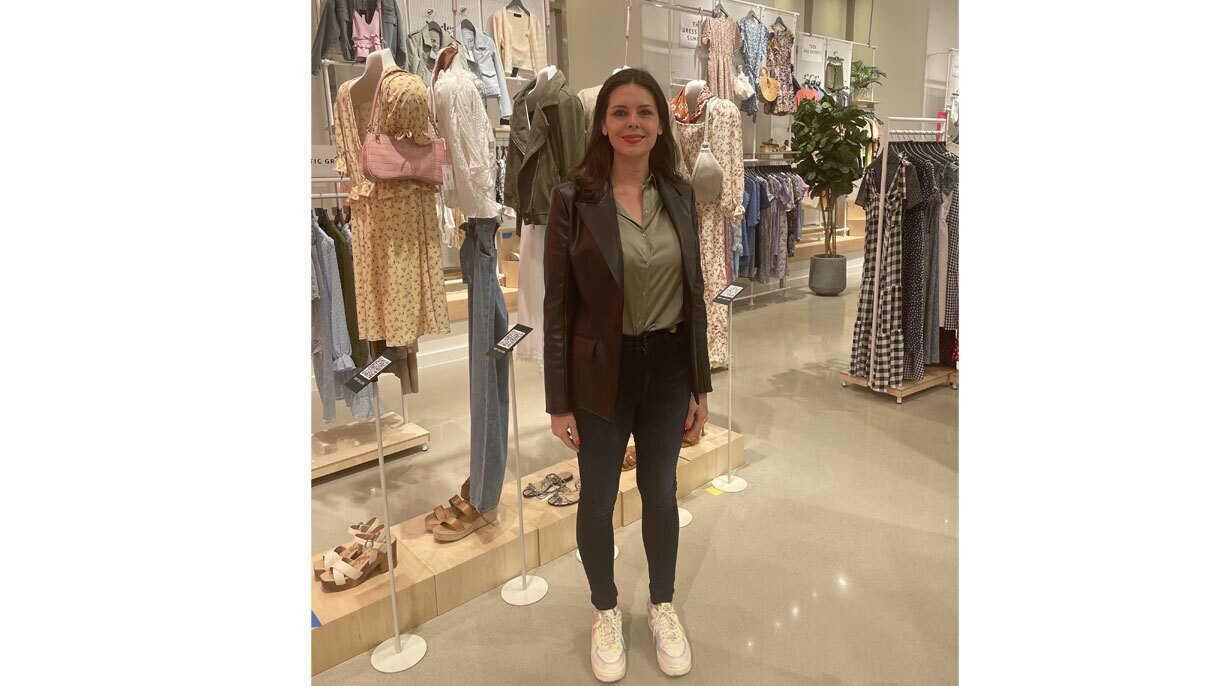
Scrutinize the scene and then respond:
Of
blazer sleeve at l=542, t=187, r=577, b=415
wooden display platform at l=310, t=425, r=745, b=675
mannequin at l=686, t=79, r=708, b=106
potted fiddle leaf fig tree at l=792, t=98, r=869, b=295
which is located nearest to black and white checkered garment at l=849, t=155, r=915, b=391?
mannequin at l=686, t=79, r=708, b=106

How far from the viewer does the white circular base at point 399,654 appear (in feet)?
7.31

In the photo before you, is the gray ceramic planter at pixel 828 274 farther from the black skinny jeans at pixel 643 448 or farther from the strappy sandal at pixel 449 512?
the black skinny jeans at pixel 643 448

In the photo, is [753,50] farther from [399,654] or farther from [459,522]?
[399,654]

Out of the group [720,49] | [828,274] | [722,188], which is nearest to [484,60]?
[720,49]

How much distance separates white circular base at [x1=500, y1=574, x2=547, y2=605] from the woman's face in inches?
64.0

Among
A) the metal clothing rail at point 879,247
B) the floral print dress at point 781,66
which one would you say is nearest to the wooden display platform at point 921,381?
the metal clothing rail at point 879,247

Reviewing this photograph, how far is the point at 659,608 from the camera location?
2217 mm

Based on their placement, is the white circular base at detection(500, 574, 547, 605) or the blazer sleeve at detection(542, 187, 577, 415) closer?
the blazer sleeve at detection(542, 187, 577, 415)

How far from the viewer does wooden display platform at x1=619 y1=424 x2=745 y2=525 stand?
3.10 meters

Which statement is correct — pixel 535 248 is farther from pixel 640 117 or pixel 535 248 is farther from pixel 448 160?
pixel 640 117

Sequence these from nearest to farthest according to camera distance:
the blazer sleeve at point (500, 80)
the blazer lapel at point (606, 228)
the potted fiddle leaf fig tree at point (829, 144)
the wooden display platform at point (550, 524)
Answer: the blazer lapel at point (606, 228), the wooden display platform at point (550, 524), the blazer sleeve at point (500, 80), the potted fiddle leaf fig tree at point (829, 144)

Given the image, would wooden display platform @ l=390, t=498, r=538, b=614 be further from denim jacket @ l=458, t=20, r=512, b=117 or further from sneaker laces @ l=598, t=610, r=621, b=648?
denim jacket @ l=458, t=20, r=512, b=117

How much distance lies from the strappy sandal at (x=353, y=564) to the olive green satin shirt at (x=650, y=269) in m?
1.27

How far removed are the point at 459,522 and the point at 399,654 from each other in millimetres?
531
